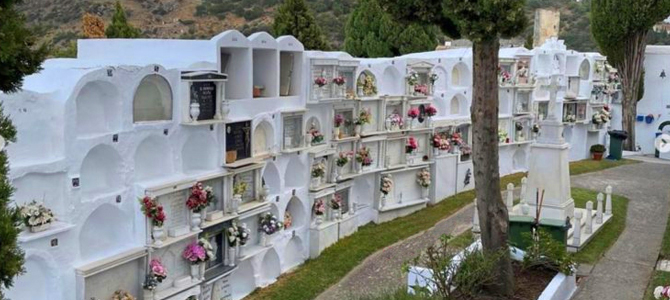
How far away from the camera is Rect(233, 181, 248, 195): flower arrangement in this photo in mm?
11729

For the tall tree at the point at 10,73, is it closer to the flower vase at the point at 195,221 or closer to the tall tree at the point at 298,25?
the flower vase at the point at 195,221

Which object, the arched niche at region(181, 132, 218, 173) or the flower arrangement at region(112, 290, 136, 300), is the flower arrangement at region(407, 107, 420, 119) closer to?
the arched niche at region(181, 132, 218, 173)

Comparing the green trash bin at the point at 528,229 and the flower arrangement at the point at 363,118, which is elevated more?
the flower arrangement at the point at 363,118

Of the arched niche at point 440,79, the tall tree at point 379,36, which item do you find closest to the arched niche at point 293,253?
the arched niche at point 440,79

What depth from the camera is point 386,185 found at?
1628 cm

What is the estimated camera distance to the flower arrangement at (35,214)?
7840 mm

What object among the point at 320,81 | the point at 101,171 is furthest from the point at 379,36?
the point at 101,171

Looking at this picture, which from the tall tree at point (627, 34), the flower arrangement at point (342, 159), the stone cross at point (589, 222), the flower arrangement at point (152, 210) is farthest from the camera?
the tall tree at point (627, 34)

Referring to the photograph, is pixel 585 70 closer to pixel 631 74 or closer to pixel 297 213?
pixel 631 74

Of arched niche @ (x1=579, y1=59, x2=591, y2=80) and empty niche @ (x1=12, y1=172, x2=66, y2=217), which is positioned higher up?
arched niche @ (x1=579, y1=59, x2=591, y2=80)

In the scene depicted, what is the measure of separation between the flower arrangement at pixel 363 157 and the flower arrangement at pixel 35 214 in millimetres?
8405

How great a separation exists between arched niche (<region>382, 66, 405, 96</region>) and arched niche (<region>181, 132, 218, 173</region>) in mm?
6685

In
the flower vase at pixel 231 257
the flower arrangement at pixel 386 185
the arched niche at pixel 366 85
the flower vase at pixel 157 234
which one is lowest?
the flower vase at pixel 231 257

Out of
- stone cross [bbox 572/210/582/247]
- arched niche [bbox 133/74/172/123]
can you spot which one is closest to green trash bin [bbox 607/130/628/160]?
stone cross [bbox 572/210/582/247]
